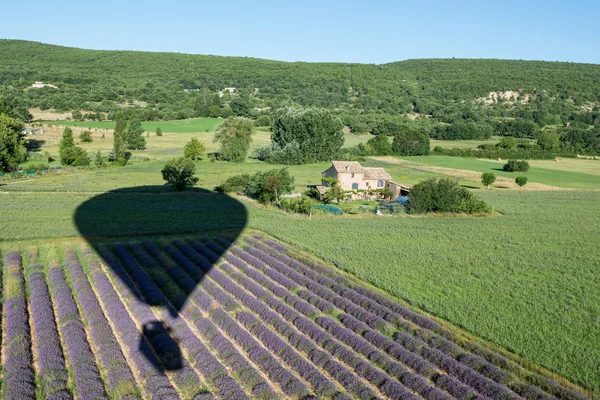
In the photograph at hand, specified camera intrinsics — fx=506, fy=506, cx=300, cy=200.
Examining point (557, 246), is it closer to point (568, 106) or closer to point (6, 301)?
point (6, 301)

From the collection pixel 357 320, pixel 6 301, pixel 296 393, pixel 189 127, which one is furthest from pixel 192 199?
pixel 189 127

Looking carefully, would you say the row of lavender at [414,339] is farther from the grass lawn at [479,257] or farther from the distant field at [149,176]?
the distant field at [149,176]

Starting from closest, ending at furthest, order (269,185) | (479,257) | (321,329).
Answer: (321,329)
(479,257)
(269,185)

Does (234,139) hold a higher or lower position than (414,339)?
higher

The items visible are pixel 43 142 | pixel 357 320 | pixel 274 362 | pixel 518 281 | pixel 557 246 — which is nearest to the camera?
pixel 274 362

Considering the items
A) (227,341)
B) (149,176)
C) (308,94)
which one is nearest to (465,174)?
(149,176)

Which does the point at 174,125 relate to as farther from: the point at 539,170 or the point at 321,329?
the point at 321,329

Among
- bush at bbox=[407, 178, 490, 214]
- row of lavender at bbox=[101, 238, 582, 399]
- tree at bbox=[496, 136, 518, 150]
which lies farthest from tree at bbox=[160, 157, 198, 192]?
tree at bbox=[496, 136, 518, 150]
